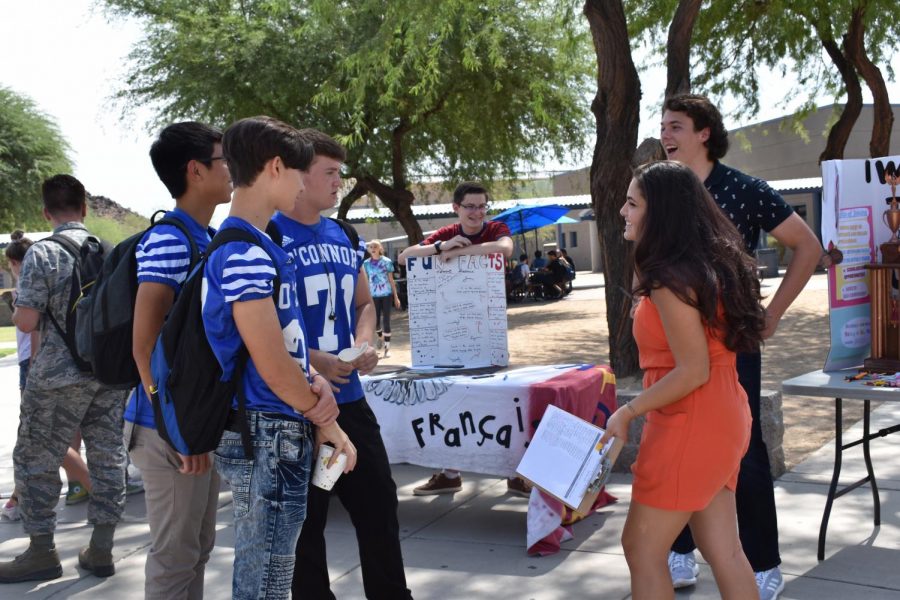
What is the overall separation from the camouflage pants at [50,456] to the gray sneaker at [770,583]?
303cm

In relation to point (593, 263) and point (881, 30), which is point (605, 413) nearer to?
point (881, 30)

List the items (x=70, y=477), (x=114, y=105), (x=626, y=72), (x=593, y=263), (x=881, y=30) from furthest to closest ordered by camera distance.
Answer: (x=593, y=263), (x=114, y=105), (x=881, y=30), (x=626, y=72), (x=70, y=477)

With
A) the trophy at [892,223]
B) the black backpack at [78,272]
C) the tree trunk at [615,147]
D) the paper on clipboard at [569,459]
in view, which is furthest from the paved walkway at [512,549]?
the tree trunk at [615,147]

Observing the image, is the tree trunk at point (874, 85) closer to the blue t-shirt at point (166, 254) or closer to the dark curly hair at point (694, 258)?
the dark curly hair at point (694, 258)

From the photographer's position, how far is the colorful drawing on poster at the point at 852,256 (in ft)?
13.4

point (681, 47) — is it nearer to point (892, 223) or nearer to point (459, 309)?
point (459, 309)

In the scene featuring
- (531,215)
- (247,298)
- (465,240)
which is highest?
(531,215)

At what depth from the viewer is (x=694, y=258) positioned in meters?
2.65

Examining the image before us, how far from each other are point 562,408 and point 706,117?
166 cm

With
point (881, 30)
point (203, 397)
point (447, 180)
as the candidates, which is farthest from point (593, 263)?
point (203, 397)

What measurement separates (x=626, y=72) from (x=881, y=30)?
9.74m

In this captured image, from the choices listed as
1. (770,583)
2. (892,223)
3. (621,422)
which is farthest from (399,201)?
(621,422)

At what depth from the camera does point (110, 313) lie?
3.14 m

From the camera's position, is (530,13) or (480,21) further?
(530,13)
